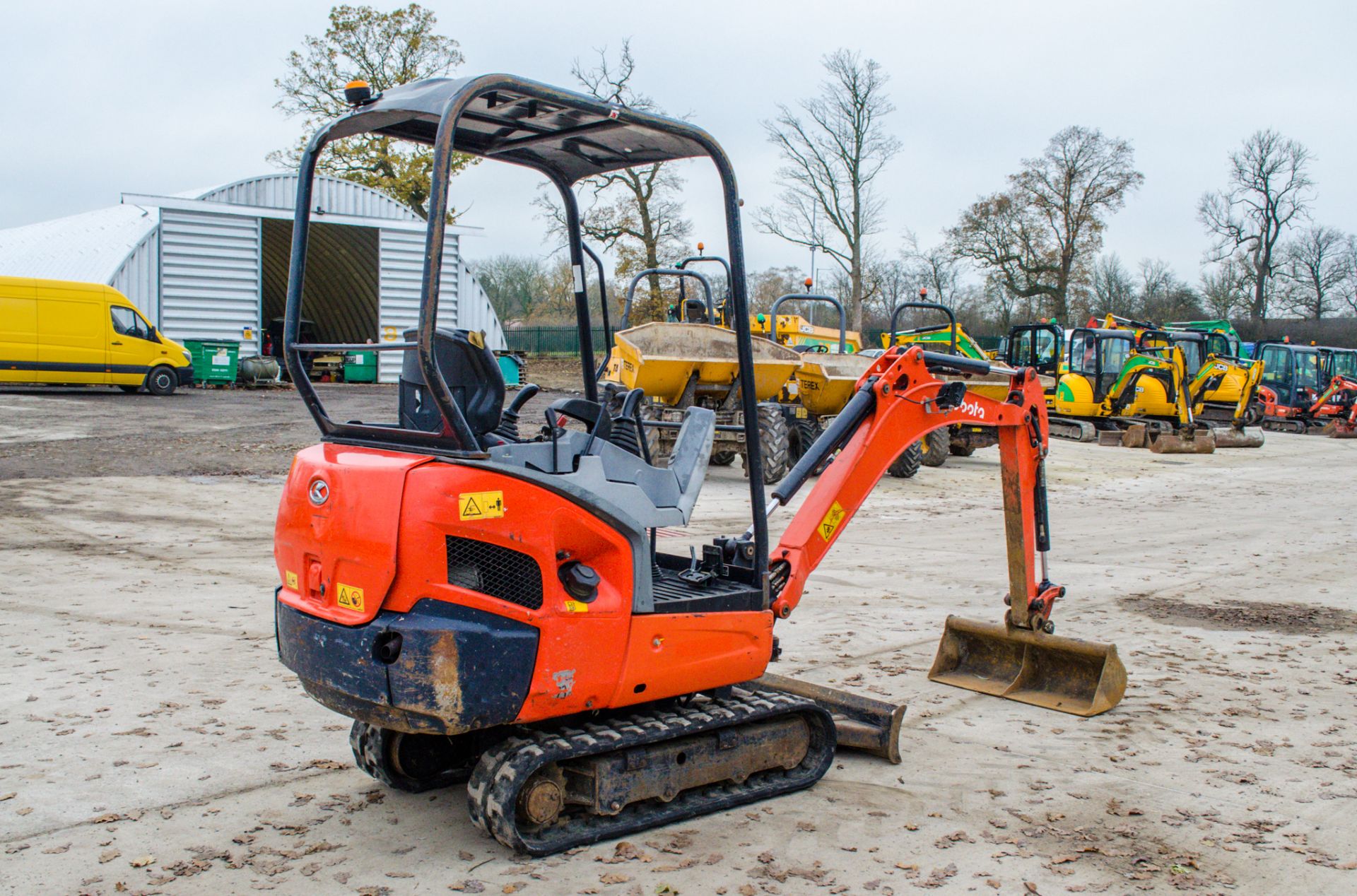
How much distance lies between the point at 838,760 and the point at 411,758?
1827mm

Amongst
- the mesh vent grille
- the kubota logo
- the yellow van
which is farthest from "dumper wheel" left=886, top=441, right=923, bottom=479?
the yellow van

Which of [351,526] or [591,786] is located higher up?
[351,526]

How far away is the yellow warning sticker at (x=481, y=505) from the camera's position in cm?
371

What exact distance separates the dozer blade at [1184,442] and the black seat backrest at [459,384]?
21419 millimetres

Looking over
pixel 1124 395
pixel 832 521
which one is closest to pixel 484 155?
pixel 832 521

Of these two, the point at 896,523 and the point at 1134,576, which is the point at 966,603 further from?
the point at 896,523

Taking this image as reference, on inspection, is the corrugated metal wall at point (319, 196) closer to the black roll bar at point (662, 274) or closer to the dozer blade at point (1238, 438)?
the black roll bar at point (662, 274)

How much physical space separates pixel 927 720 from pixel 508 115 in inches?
136

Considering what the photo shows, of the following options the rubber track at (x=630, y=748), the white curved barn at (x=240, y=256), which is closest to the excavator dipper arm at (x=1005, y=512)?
the rubber track at (x=630, y=748)

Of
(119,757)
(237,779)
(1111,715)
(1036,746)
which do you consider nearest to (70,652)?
(119,757)

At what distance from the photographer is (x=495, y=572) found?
3.82 m

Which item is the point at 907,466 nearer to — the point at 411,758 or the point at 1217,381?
the point at 411,758

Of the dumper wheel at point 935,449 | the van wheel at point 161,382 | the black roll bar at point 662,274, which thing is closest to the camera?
the black roll bar at point 662,274

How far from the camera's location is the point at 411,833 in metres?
4.25
